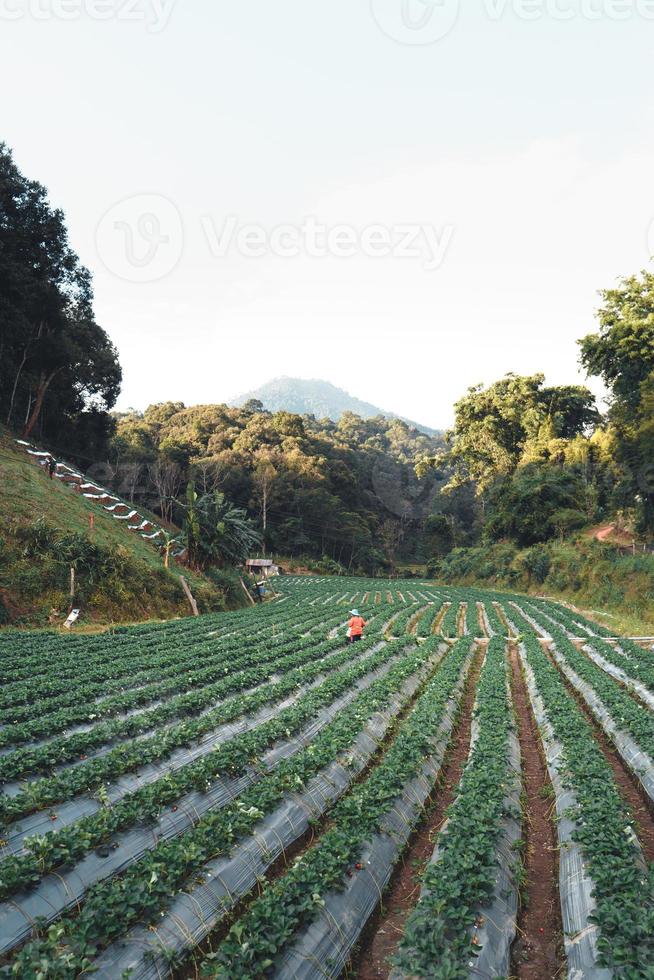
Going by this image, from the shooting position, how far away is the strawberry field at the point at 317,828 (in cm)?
390

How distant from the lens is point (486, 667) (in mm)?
13977

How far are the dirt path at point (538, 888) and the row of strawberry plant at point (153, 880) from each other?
262 cm

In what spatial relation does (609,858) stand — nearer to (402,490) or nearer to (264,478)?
(264,478)

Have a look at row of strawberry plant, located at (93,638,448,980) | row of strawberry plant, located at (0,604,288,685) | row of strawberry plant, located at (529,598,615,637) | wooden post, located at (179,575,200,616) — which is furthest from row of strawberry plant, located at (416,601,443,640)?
wooden post, located at (179,575,200,616)

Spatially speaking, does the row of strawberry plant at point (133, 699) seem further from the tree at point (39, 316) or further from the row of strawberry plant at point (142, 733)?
the tree at point (39, 316)

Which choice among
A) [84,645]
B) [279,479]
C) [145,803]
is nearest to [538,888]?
[145,803]

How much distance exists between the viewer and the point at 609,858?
4.93 m

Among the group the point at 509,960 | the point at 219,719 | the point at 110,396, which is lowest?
the point at 219,719

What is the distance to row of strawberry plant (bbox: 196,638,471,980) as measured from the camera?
144 inches

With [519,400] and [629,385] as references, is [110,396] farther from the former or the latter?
[519,400]

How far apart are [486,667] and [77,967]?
12.1m

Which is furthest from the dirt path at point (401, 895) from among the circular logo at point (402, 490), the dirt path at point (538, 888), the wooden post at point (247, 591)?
the circular logo at point (402, 490)

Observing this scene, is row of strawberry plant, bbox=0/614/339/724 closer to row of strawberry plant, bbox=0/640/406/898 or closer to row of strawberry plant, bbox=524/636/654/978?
row of strawberry plant, bbox=0/640/406/898

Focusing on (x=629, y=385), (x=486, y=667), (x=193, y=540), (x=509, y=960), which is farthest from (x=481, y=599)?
(x=509, y=960)
